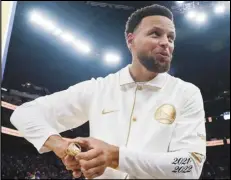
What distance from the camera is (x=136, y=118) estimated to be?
3.26 feet

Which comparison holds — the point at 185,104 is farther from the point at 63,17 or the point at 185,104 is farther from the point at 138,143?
the point at 63,17

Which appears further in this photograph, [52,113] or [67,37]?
[67,37]

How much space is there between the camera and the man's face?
1053mm

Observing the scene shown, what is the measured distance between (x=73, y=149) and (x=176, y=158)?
260 millimetres

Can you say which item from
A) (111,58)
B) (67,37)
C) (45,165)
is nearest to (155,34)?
(67,37)

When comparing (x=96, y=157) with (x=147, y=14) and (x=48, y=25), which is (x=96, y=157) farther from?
(x=48, y=25)

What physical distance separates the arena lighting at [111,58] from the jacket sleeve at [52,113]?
821cm

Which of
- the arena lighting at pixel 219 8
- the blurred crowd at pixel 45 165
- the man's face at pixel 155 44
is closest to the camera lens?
the man's face at pixel 155 44

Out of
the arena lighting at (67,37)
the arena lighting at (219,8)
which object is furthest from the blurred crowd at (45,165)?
the arena lighting at (219,8)

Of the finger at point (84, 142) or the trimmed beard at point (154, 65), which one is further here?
the trimmed beard at point (154, 65)

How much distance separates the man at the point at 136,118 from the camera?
0.84 metres

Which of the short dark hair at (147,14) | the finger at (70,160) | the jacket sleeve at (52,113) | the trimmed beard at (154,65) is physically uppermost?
the short dark hair at (147,14)

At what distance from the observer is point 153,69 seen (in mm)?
1066

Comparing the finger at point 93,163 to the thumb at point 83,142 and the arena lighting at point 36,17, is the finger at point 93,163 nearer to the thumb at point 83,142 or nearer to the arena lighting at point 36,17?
the thumb at point 83,142
